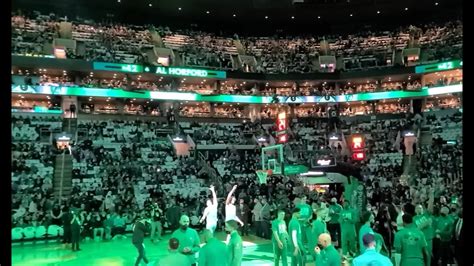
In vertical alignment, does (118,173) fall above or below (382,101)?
below

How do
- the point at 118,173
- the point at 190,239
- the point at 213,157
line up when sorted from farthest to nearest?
the point at 213,157
the point at 118,173
the point at 190,239

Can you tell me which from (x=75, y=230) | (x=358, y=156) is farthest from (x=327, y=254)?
(x=358, y=156)

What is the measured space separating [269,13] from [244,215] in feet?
87.6

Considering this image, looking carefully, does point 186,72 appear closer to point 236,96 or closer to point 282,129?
point 236,96

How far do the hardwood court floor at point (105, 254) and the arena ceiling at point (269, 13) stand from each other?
2279cm

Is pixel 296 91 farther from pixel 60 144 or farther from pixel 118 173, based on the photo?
pixel 60 144

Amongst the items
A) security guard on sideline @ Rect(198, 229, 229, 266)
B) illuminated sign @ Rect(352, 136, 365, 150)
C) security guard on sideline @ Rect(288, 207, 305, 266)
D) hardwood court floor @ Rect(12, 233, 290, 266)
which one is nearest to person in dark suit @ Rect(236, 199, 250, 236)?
hardwood court floor @ Rect(12, 233, 290, 266)

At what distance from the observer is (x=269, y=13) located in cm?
4153

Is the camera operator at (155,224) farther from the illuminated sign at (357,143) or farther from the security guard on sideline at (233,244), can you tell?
the illuminated sign at (357,143)

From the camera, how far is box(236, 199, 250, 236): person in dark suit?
18.3 meters

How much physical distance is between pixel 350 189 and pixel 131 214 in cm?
869

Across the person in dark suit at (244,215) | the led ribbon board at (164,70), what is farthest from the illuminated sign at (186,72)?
the person in dark suit at (244,215)
